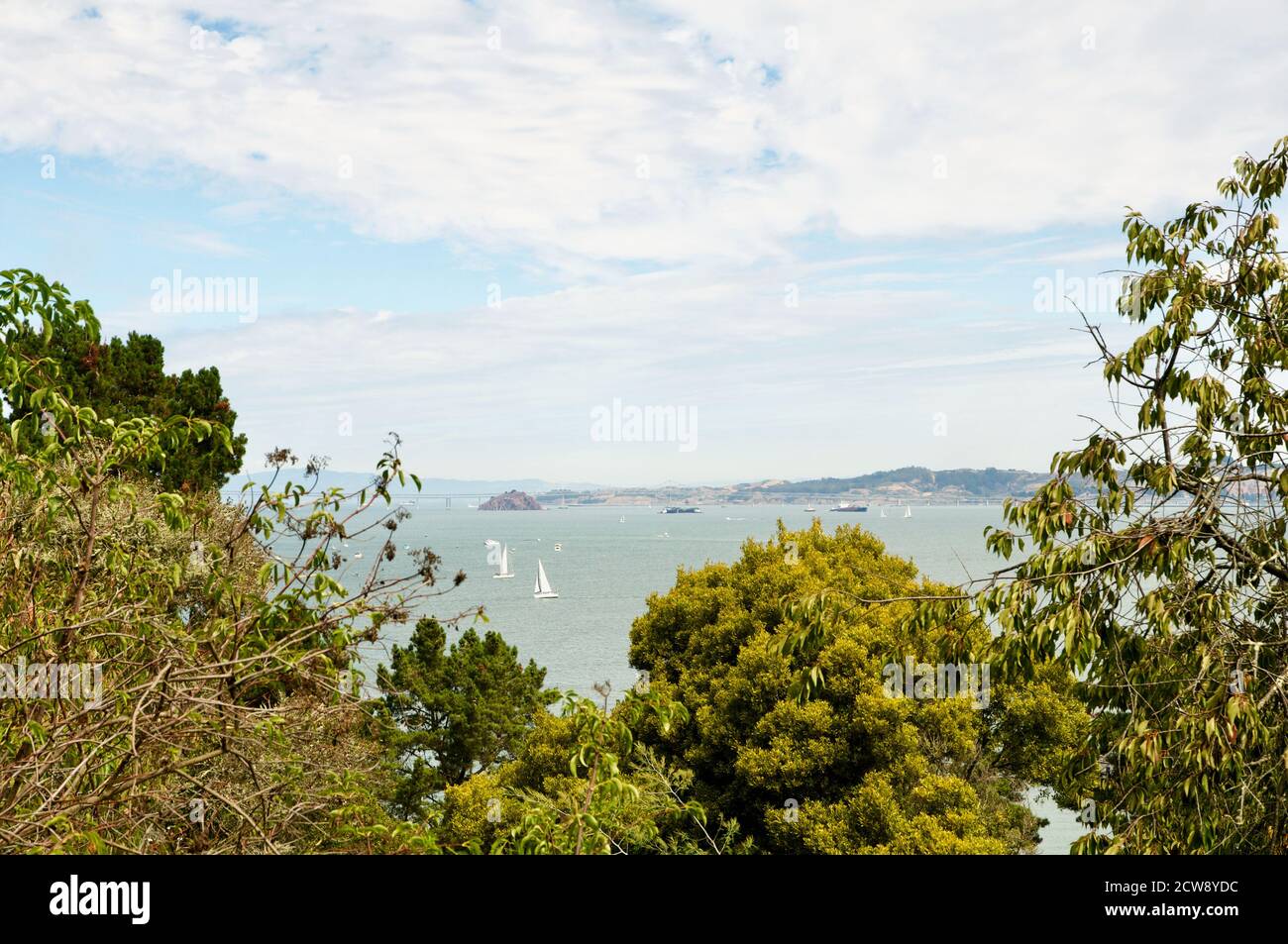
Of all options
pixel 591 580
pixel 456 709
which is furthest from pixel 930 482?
pixel 456 709

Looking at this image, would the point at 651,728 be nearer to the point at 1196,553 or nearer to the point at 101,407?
the point at 101,407

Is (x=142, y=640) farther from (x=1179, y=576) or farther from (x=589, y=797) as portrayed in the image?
(x=1179, y=576)

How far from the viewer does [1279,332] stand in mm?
5672

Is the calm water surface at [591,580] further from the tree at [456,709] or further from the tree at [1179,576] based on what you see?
the tree at [456,709]

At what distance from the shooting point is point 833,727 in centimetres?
1412

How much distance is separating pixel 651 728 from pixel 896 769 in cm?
392

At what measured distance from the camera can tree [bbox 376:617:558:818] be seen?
22.4 m

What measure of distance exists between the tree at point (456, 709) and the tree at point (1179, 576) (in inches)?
A: 708

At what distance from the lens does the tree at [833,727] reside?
531 inches

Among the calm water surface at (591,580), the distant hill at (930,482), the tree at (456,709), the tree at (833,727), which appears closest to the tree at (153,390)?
the calm water surface at (591,580)

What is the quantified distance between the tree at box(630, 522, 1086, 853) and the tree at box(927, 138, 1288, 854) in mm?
6196

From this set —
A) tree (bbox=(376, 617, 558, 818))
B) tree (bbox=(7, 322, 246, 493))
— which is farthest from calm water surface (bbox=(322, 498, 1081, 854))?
tree (bbox=(7, 322, 246, 493))

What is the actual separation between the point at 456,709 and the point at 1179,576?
19.6 metres
